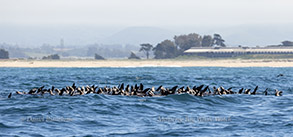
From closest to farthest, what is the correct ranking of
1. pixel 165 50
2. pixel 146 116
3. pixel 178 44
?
pixel 146 116 < pixel 165 50 < pixel 178 44

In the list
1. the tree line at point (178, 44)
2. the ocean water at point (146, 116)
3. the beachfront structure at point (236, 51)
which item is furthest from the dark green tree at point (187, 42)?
the ocean water at point (146, 116)

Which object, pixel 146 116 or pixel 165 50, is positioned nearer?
pixel 146 116

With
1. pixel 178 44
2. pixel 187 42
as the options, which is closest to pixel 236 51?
pixel 187 42

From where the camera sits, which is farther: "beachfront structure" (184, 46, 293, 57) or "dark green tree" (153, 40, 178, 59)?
"dark green tree" (153, 40, 178, 59)

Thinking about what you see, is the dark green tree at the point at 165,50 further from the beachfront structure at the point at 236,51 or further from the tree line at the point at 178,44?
the beachfront structure at the point at 236,51

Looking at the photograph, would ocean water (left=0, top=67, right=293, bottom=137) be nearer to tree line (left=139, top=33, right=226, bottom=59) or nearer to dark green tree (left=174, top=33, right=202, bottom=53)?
tree line (left=139, top=33, right=226, bottom=59)

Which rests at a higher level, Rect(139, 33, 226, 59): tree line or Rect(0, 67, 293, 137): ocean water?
Rect(139, 33, 226, 59): tree line

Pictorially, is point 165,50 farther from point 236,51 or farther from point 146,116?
point 146,116

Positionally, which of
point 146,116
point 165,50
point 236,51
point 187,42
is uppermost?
point 187,42

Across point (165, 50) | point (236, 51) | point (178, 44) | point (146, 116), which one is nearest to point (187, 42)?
point (178, 44)

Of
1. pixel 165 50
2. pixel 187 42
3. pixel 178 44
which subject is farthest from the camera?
pixel 178 44

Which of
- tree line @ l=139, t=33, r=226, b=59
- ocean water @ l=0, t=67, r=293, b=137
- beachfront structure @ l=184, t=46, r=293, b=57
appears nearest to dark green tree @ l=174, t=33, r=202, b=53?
tree line @ l=139, t=33, r=226, b=59

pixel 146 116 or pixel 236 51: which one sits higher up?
pixel 236 51

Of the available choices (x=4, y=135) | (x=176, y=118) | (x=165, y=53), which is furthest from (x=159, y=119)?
(x=165, y=53)
